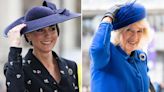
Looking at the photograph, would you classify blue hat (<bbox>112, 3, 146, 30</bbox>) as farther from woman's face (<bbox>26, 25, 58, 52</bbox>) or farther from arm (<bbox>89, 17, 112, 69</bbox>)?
woman's face (<bbox>26, 25, 58, 52</bbox>)

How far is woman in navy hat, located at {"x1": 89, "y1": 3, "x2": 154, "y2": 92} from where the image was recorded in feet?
3.15

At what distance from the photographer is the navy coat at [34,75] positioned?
0.86 meters

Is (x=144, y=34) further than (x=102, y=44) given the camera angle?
Yes

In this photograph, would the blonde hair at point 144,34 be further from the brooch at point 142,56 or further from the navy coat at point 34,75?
the navy coat at point 34,75

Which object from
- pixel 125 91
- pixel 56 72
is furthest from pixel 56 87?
pixel 125 91

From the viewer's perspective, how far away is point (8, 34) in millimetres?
877

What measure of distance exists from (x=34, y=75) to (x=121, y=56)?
8.9 inches

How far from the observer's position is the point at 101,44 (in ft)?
2.99

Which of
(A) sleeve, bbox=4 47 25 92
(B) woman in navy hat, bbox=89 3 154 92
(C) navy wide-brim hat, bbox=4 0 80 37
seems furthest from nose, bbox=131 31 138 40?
(A) sleeve, bbox=4 47 25 92

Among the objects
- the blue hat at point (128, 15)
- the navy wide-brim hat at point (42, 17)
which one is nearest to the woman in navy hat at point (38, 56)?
the navy wide-brim hat at point (42, 17)

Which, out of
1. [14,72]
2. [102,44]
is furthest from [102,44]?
[14,72]

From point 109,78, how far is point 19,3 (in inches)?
12.1

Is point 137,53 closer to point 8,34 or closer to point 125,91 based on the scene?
point 125,91

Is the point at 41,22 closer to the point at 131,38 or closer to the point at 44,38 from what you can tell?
the point at 44,38
